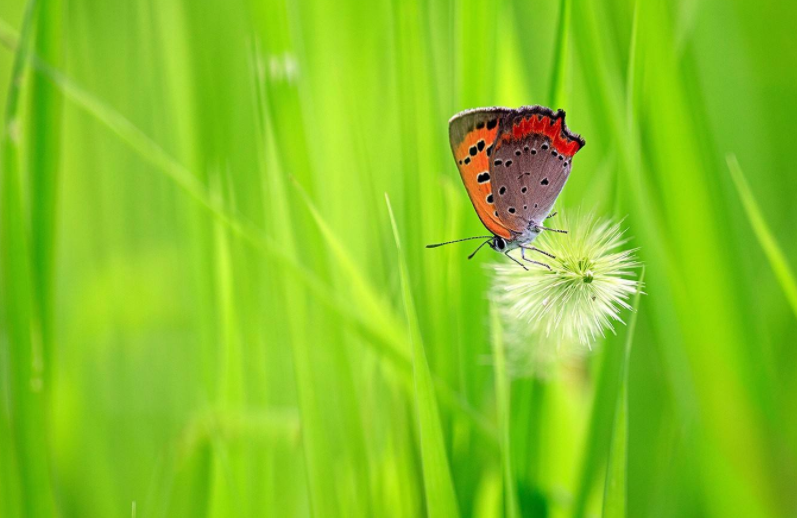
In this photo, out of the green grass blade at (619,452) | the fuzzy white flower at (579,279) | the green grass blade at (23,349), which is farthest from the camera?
the green grass blade at (23,349)

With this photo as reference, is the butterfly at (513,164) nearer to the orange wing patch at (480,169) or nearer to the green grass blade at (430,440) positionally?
the orange wing patch at (480,169)

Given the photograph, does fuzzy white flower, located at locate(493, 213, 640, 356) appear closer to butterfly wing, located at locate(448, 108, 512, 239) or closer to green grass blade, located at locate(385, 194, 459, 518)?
butterfly wing, located at locate(448, 108, 512, 239)

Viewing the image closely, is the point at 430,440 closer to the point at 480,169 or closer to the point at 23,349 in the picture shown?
the point at 480,169

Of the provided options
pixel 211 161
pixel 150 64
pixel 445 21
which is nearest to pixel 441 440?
pixel 211 161

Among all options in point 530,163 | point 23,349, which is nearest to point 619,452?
point 530,163

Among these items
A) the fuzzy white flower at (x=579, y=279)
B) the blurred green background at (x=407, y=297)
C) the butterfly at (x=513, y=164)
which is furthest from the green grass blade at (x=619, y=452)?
the butterfly at (x=513, y=164)

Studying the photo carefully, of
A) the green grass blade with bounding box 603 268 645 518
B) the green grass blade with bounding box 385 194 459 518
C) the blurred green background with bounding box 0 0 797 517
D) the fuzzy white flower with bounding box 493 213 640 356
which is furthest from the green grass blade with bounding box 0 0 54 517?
the green grass blade with bounding box 603 268 645 518
